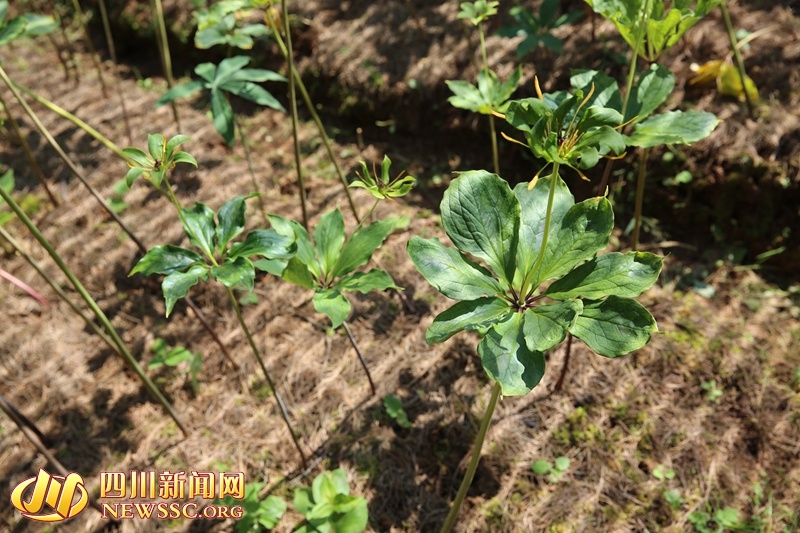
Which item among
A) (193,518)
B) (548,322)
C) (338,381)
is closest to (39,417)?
(193,518)

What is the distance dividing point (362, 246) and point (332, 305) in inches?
10.6

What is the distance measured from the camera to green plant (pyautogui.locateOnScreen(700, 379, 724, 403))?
226cm

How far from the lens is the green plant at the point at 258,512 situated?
78.4 inches

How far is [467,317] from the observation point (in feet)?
4.52

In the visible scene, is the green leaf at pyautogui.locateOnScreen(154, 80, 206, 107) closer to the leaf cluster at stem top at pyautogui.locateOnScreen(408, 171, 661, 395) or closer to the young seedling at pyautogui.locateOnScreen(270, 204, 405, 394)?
the young seedling at pyautogui.locateOnScreen(270, 204, 405, 394)

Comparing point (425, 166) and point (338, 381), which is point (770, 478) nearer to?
point (338, 381)

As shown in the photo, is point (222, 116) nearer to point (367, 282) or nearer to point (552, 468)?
point (367, 282)

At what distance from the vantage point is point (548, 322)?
131 cm

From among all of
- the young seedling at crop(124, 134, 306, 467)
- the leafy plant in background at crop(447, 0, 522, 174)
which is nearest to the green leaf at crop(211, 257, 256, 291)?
the young seedling at crop(124, 134, 306, 467)

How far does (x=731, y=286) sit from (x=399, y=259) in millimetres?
1589

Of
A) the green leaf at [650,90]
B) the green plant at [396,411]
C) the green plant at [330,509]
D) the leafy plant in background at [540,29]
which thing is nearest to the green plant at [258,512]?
the green plant at [330,509]

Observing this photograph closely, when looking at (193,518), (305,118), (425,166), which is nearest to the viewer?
(193,518)

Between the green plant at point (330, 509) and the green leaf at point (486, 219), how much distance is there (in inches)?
41.1

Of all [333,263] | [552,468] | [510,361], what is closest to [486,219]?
[510,361]
